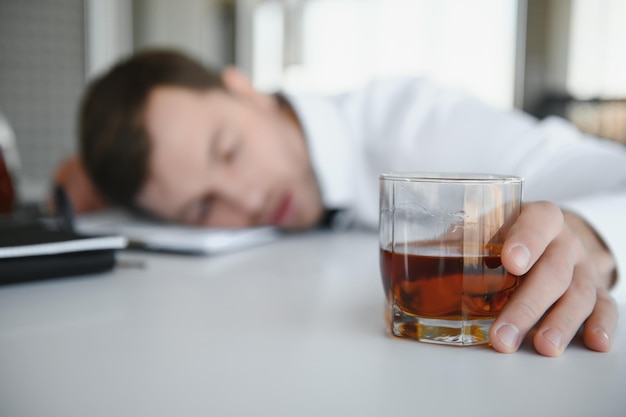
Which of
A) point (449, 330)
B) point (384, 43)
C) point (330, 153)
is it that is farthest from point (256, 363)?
point (384, 43)

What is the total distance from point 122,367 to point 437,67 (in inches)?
149

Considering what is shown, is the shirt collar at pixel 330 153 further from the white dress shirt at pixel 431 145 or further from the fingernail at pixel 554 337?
the fingernail at pixel 554 337

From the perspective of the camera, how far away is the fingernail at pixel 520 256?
0.36 m

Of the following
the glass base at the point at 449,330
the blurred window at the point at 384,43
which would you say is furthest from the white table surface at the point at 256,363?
the blurred window at the point at 384,43

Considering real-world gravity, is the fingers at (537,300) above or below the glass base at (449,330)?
above

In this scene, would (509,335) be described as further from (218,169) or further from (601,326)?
(218,169)

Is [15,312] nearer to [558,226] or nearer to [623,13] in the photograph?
[558,226]

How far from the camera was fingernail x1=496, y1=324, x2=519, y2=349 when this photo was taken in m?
0.36

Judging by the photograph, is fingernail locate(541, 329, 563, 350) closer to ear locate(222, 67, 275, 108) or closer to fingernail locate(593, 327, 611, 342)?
fingernail locate(593, 327, 611, 342)

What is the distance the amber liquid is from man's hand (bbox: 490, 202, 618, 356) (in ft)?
0.03

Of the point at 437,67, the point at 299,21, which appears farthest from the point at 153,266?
the point at 299,21

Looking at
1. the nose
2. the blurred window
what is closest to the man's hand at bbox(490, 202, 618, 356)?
the nose

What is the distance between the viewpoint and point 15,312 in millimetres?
488

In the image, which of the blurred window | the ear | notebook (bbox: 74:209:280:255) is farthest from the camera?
the blurred window
